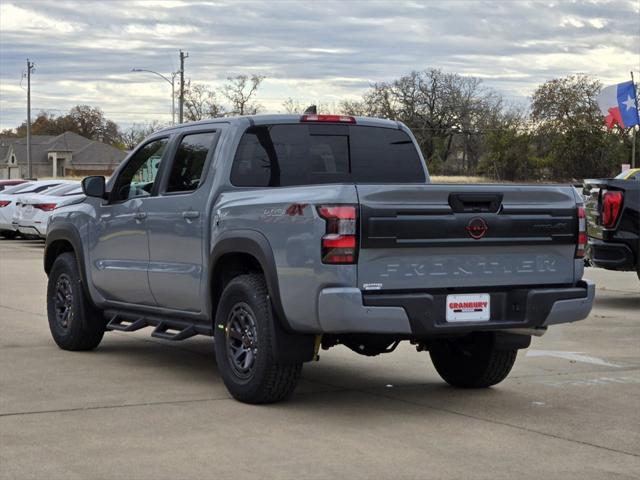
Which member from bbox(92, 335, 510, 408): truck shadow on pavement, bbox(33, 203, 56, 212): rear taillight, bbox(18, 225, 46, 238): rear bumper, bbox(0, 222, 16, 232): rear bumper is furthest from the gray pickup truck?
bbox(0, 222, 16, 232): rear bumper

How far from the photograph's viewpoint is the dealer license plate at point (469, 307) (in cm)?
743

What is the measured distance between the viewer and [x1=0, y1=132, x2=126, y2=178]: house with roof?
404 feet

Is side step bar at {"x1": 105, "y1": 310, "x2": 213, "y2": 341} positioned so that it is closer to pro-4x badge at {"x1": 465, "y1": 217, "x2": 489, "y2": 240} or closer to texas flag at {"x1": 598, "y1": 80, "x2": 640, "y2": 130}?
pro-4x badge at {"x1": 465, "y1": 217, "x2": 489, "y2": 240}

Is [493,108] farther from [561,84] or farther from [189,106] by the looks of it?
[189,106]

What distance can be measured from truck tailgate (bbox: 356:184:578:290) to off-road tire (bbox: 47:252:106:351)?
3821 mm

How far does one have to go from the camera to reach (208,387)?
8602 millimetres

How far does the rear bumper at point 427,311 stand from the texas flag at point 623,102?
30.8 meters

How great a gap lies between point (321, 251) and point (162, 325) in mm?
2447

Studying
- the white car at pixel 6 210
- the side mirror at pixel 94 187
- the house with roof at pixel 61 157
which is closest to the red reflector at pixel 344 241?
the side mirror at pixel 94 187

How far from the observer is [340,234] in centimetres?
711

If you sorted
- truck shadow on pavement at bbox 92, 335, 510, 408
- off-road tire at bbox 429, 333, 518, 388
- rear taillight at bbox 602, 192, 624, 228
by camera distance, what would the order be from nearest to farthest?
truck shadow on pavement at bbox 92, 335, 510, 408
off-road tire at bbox 429, 333, 518, 388
rear taillight at bbox 602, 192, 624, 228

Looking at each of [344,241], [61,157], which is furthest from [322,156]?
[61,157]

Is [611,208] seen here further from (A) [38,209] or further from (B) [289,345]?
(A) [38,209]

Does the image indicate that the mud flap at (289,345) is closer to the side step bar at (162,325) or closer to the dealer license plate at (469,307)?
the dealer license plate at (469,307)
